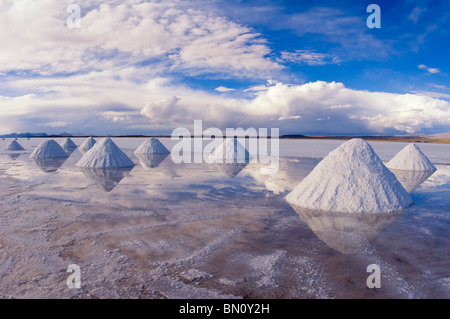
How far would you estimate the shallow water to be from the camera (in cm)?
347

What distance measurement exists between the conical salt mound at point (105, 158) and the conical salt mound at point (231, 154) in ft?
21.5

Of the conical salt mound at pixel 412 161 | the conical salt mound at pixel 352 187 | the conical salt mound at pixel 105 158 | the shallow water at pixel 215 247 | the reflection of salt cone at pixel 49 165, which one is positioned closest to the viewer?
the shallow water at pixel 215 247

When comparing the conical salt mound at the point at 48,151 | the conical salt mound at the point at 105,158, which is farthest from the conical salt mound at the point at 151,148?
the conical salt mound at the point at 105,158

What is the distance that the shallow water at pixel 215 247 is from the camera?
347 cm

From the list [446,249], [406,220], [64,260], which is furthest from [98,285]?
[406,220]

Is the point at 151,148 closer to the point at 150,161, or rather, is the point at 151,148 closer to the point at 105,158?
the point at 150,161

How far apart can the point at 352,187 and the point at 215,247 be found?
4.59 meters

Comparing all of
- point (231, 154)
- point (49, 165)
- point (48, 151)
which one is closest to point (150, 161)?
point (231, 154)

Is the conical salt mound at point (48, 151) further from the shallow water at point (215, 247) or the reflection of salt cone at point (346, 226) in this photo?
the reflection of salt cone at point (346, 226)

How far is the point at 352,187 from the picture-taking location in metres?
7.43

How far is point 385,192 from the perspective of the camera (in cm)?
743

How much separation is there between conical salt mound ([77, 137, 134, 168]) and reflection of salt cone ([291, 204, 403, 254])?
12.2 m
